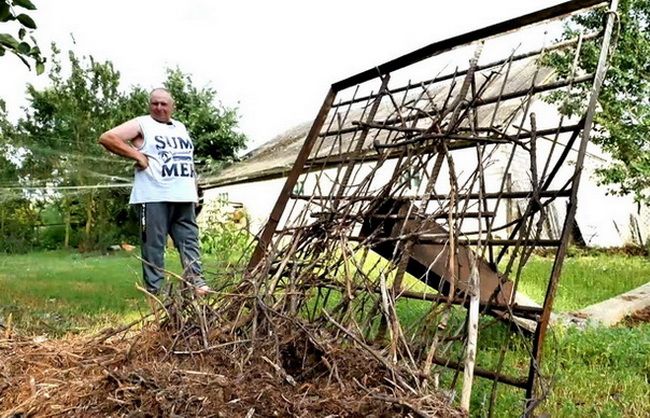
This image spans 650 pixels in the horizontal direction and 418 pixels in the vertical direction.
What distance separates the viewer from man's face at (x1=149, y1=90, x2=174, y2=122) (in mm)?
4578

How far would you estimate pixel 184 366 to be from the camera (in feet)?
6.41

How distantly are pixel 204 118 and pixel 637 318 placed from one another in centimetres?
1503

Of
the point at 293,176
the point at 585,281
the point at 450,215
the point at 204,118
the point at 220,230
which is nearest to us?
the point at 450,215

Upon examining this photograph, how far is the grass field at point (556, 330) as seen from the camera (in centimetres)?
264

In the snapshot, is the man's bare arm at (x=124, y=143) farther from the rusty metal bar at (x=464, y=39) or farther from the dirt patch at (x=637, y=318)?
the dirt patch at (x=637, y=318)

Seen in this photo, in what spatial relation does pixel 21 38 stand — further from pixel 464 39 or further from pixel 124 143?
pixel 464 39

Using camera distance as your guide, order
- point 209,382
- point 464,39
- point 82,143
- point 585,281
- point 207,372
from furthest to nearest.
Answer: point 82,143 < point 585,281 < point 464,39 < point 207,372 < point 209,382

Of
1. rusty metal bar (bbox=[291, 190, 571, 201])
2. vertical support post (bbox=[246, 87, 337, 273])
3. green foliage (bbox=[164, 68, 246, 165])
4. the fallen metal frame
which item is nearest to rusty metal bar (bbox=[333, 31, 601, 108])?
the fallen metal frame

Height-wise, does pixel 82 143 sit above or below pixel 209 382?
above

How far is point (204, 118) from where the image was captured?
59.5ft

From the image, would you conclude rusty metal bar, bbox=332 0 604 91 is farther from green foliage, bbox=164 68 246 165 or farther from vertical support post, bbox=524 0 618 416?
green foliage, bbox=164 68 246 165

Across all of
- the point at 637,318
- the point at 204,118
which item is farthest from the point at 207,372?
the point at 204,118

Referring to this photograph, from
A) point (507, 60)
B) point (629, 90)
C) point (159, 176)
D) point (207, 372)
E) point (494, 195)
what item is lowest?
point (207, 372)

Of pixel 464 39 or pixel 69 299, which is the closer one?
pixel 464 39
